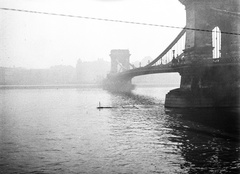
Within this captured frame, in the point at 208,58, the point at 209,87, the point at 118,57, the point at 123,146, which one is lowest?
the point at 123,146

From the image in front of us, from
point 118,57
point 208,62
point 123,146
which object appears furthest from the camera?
point 118,57

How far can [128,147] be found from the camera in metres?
13.0

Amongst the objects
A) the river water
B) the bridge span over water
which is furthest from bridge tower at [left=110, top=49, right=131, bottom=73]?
the river water

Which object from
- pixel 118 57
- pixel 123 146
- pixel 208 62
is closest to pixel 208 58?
pixel 208 62

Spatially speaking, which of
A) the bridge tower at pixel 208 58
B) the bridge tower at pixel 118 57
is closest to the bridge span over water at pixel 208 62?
the bridge tower at pixel 208 58

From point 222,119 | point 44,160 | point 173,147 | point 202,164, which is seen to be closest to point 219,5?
point 222,119

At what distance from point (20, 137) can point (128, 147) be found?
6.30 metres

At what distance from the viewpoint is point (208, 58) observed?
27344 millimetres

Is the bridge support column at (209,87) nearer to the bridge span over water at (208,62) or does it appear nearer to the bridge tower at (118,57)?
the bridge span over water at (208,62)

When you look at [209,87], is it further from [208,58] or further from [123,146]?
[123,146]

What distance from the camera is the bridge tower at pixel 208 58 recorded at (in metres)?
27.2

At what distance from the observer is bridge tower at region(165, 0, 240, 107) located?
89.3 ft

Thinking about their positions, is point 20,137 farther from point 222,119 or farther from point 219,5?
point 219,5

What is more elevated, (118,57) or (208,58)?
(118,57)
